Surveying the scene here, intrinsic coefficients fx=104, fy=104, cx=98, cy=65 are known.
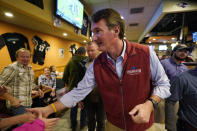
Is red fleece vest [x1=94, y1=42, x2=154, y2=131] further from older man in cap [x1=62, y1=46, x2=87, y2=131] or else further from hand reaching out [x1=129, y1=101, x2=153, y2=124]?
older man in cap [x1=62, y1=46, x2=87, y2=131]

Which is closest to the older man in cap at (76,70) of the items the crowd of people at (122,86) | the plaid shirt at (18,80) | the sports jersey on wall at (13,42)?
the plaid shirt at (18,80)

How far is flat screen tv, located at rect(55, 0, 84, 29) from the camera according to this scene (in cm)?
273

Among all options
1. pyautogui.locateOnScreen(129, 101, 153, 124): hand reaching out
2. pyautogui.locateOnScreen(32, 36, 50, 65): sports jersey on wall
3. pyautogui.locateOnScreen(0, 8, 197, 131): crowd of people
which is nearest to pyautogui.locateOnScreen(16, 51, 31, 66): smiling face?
pyautogui.locateOnScreen(0, 8, 197, 131): crowd of people

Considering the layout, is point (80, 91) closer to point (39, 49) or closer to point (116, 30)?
point (116, 30)

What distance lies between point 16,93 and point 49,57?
2.29 m

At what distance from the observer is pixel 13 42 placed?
8.75 feet

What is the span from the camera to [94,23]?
99 cm

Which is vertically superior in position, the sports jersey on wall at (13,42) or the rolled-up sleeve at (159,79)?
the sports jersey on wall at (13,42)

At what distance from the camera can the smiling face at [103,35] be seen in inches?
37.1

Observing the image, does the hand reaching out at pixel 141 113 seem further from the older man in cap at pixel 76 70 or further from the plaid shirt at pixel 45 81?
the plaid shirt at pixel 45 81

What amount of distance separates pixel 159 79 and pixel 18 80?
219cm

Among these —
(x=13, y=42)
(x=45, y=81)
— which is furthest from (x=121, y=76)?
(x=13, y=42)

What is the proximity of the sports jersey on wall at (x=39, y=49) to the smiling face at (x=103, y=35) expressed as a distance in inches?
119

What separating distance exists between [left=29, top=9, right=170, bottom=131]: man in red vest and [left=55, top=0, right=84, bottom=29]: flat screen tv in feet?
7.33
